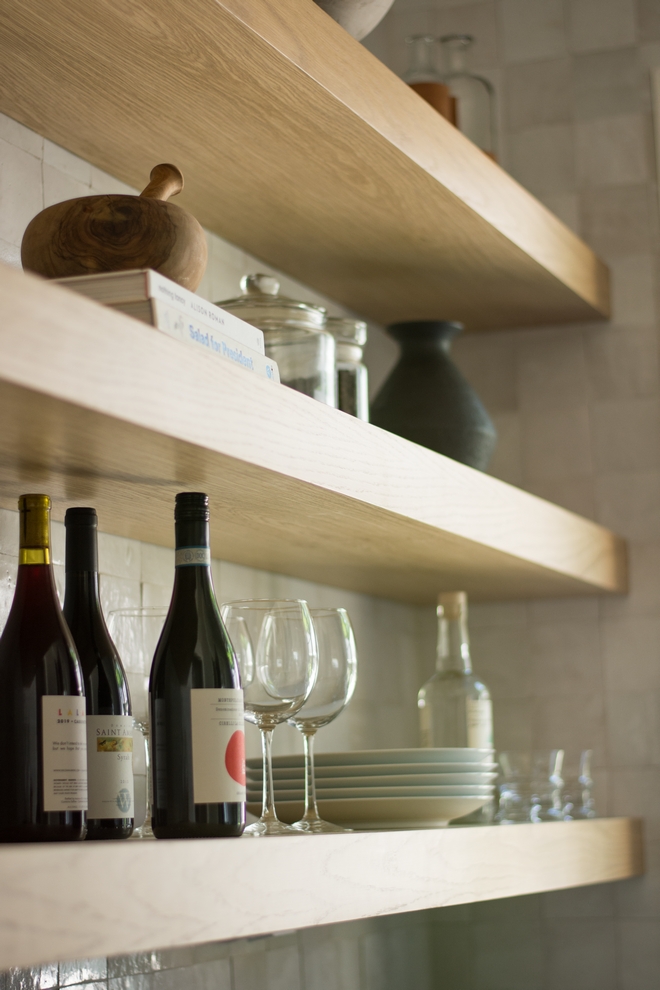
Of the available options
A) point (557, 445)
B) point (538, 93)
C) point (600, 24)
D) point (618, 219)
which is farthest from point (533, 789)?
point (600, 24)

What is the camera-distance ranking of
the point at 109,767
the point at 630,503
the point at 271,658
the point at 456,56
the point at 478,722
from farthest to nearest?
the point at 630,503
the point at 456,56
the point at 478,722
the point at 271,658
the point at 109,767

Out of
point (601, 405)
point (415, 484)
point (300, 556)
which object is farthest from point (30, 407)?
point (601, 405)

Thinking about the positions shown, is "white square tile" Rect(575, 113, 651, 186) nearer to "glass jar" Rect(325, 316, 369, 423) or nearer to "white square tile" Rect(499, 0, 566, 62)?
"white square tile" Rect(499, 0, 566, 62)

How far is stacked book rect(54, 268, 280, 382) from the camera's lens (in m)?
0.88

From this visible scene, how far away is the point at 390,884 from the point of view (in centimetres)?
112

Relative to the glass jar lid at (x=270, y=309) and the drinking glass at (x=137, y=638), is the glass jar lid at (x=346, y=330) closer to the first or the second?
the glass jar lid at (x=270, y=309)

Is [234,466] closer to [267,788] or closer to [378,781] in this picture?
[267,788]

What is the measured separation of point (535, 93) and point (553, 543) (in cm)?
88

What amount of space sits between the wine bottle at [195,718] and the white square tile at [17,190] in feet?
1.11

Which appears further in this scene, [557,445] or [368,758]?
[557,445]

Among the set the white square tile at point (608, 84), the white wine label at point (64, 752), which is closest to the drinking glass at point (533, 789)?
the white wine label at point (64, 752)

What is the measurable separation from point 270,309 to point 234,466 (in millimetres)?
341

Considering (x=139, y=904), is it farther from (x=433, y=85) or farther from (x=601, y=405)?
(x=601, y=405)

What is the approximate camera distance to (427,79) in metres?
1.76
